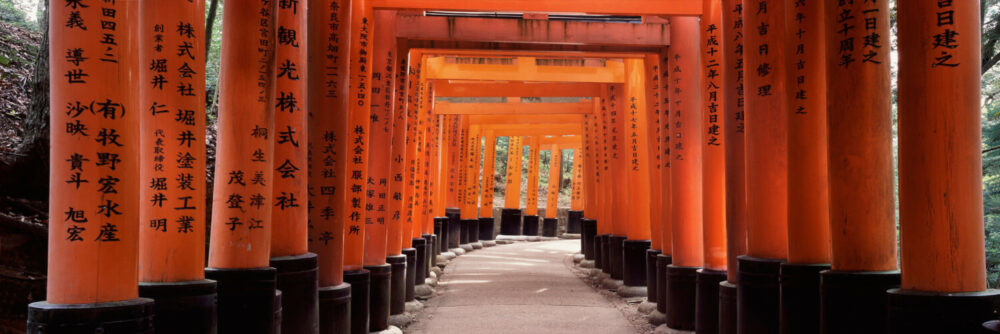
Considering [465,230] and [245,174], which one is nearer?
[245,174]

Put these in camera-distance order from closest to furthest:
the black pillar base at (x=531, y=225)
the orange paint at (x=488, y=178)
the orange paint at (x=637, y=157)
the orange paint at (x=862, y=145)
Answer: the orange paint at (x=862, y=145) → the orange paint at (x=637, y=157) → the orange paint at (x=488, y=178) → the black pillar base at (x=531, y=225)

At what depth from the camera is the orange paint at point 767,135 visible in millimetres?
5098

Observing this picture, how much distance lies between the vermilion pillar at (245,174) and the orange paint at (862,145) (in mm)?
3294

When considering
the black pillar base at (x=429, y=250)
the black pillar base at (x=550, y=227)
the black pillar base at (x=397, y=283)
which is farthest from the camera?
the black pillar base at (x=550, y=227)

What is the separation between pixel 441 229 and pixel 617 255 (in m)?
5.95

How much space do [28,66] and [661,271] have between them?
356 inches

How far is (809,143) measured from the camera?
4.62 meters

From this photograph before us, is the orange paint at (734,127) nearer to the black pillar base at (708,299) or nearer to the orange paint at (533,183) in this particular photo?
the black pillar base at (708,299)

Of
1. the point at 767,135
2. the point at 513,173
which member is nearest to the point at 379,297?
the point at 767,135

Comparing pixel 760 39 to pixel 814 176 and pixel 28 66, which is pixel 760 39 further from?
pixel 28 66

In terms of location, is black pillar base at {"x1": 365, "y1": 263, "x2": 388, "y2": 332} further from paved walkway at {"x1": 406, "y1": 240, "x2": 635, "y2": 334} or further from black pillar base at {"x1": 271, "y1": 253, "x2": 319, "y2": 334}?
black pillar base at {"x1": 271, "y1": 253, "x2": 319, "y2": 334}

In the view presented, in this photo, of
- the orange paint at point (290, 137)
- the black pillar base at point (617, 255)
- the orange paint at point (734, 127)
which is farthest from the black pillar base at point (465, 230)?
the orange paint at point (290, 137)

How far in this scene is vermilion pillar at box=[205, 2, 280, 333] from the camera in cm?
428

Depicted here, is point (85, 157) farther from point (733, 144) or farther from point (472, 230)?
point (472, 230)
